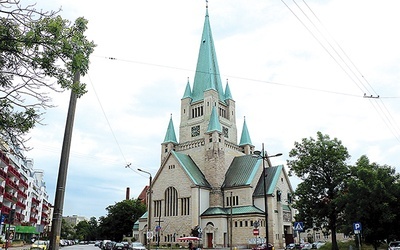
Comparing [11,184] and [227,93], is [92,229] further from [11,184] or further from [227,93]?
[227,93]

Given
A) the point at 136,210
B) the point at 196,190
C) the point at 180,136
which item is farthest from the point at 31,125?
the point at 136,210

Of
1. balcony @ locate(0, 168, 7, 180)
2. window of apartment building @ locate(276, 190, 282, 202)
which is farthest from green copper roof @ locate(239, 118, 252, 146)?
balcony @ locate(0, 168, 7, 180)

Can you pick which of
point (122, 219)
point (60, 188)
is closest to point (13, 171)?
point (122, 219)

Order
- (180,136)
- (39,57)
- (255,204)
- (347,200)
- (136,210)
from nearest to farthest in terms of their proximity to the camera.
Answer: (39,57), (347,200), (255,204), (180,136), (136,210)

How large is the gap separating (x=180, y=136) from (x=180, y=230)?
60.8 ft

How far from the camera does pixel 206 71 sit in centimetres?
6431

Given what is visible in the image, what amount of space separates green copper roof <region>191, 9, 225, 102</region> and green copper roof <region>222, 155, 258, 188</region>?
528 inches

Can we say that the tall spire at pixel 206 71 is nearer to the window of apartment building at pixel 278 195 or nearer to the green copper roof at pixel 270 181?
the green copper roof at pixel 270 181

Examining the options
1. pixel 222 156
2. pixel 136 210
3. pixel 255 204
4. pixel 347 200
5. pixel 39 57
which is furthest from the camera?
pixel 136 210

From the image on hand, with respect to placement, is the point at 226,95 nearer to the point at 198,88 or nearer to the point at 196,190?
the point at 198,88

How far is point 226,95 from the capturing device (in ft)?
224

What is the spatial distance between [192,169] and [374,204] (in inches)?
1286

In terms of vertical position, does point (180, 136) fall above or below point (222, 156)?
above

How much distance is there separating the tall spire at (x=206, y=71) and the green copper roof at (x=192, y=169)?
12.0 m
